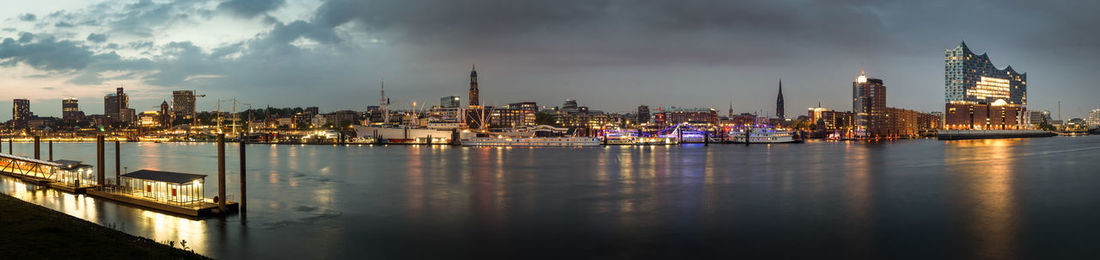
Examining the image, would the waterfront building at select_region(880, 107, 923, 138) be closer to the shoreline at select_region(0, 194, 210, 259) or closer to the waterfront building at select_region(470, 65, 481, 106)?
the waterfront building at select_region(470, 65, 481, 106)

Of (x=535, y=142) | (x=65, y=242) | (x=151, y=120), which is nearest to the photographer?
(x=65, y=242)

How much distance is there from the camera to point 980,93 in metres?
178

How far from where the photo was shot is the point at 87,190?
2477 centimetres

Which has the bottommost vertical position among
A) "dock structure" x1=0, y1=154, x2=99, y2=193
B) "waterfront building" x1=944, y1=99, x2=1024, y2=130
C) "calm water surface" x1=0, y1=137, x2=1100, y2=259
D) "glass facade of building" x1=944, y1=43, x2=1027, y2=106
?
"calm water surface" x1=0, y1=137, x2=1100, y2=259

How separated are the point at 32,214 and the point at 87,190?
28.9 feet

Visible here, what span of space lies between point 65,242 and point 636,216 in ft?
57.9

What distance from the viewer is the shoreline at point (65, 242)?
507 inches

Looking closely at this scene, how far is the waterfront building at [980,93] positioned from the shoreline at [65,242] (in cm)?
19520

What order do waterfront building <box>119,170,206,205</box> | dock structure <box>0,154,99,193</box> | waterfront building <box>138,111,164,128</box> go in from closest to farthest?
waterfront building <box>119,170,206,205</box>
dock structure <box>0,154,99,193</box>
waterfront building <box>138,111,164,128</box>

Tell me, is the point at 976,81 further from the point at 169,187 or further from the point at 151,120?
the point at 151,120

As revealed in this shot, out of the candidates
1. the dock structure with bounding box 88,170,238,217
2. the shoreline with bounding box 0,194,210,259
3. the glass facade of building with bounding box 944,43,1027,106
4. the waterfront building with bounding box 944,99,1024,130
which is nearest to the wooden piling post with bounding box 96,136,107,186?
the dock structure with bounding box 88,170,238,217

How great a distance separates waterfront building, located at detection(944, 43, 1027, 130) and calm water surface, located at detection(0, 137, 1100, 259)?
151021mm

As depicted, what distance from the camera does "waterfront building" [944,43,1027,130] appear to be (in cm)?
16712

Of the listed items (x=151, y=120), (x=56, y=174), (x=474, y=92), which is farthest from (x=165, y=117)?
(x=56, y=174)
